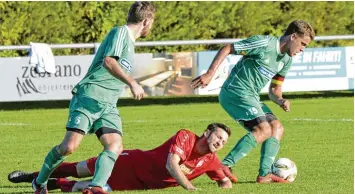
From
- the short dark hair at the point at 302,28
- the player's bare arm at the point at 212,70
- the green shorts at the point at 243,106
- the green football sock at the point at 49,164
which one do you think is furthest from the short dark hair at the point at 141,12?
the green shorts at the point at 243,106

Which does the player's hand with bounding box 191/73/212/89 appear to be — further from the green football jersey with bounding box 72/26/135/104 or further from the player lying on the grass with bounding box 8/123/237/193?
the green football jersey with bounding box 72/26/135/104

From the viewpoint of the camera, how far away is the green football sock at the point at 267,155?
11.4 m

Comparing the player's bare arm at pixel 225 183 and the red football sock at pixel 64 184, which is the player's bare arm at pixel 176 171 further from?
the red football sock at pixel 64 184

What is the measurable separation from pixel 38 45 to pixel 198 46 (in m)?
5.44

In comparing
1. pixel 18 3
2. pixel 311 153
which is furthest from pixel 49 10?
pixel 311 153

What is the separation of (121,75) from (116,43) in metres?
0.39

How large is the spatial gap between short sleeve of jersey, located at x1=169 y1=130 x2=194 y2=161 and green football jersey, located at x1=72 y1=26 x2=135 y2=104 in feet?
3.21

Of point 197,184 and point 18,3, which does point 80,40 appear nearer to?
point 18,3

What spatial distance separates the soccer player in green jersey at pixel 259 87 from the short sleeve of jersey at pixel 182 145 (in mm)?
957

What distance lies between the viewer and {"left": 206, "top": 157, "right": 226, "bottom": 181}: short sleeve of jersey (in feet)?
35.1

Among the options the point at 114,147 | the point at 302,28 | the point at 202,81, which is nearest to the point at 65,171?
the point at 114,147

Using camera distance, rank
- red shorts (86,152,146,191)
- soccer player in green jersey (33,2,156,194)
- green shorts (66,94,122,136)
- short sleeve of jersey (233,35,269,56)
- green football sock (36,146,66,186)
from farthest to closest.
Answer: short sleeve of jersey (233,35,269,56) < red shorts (86,152,146,191) < green football sock (36,146,66,186) < green shorts (66,94,122,136) < soccer player in green jersey (33,2,156,194)

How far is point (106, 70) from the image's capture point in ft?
30.9

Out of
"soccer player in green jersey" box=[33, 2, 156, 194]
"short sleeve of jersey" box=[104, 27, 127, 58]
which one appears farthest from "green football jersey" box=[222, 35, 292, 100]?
"short sleeve of jersey" box=[104, 27, 127, 58]
